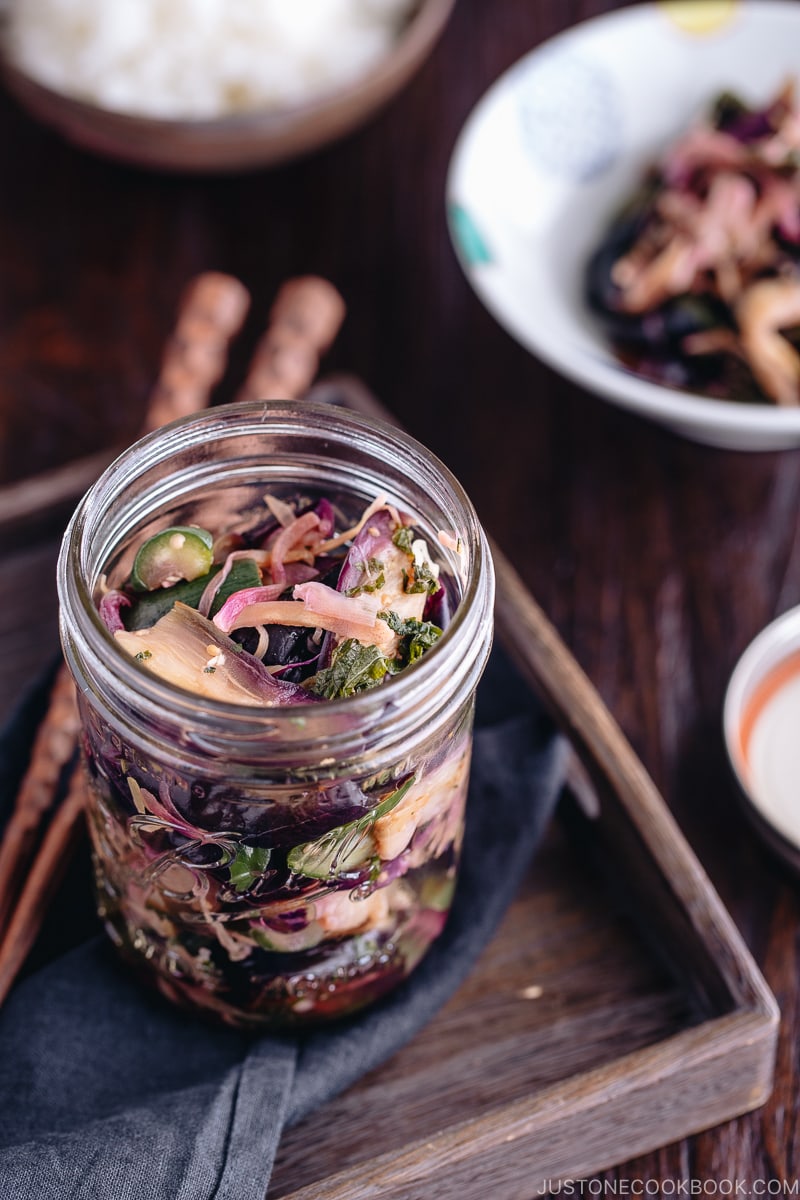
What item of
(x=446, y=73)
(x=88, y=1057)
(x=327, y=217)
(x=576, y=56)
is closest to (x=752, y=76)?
(x=576, y=56)

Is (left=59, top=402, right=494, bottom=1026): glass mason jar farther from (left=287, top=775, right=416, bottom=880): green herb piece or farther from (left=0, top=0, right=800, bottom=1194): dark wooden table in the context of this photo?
(left=0, top=0, right=800, bottom=1194): dark wooden table

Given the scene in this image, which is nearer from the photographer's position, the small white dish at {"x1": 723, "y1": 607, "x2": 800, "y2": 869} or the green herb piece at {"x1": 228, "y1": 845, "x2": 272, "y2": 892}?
the green herb piece at {"x1": 228, "y1": 845, "x2": 272, "y2": 892}

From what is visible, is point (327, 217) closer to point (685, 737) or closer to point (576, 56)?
point (576, 56)

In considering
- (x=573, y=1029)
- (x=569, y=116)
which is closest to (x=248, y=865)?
(x=573, y=1029)

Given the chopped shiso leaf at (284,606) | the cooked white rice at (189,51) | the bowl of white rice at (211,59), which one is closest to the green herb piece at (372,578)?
the chopped shiso leaf at (284,606)

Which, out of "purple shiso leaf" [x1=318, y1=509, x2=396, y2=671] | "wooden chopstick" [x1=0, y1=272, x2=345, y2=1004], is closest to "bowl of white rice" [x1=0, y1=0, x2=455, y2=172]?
"wooden chopstick" [x1=0, y1=272, x2=345, y2=1004]

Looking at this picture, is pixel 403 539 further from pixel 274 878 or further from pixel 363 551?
pixel 274 878
